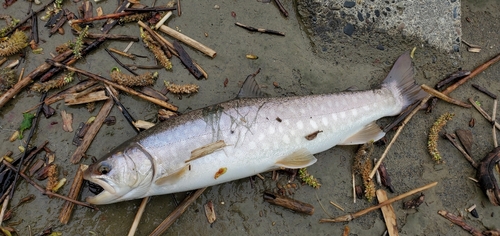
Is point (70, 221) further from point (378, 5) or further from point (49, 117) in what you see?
point (378, 5)

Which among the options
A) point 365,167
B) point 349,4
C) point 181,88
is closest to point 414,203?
point 365,167

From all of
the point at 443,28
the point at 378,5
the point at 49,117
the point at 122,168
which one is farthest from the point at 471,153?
the point at 49,117

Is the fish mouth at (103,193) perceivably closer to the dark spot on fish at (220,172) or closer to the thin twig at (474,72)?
the dark spot on fish at (220,172)

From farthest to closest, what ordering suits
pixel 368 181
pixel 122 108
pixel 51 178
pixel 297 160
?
pixel 368 181 < pixel 122 108 < pixel 297 160 < pixel 51 178

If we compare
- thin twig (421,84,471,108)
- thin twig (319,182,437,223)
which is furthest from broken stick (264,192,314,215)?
thin twig (421,84,471,108)

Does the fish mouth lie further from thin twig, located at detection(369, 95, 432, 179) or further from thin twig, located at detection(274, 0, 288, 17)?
thin twig, located at detection(274, 0, 288, 17)

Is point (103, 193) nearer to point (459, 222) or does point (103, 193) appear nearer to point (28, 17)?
point (28, 17)

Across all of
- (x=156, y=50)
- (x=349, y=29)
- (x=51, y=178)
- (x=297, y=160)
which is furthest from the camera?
(x=349, y=29)
